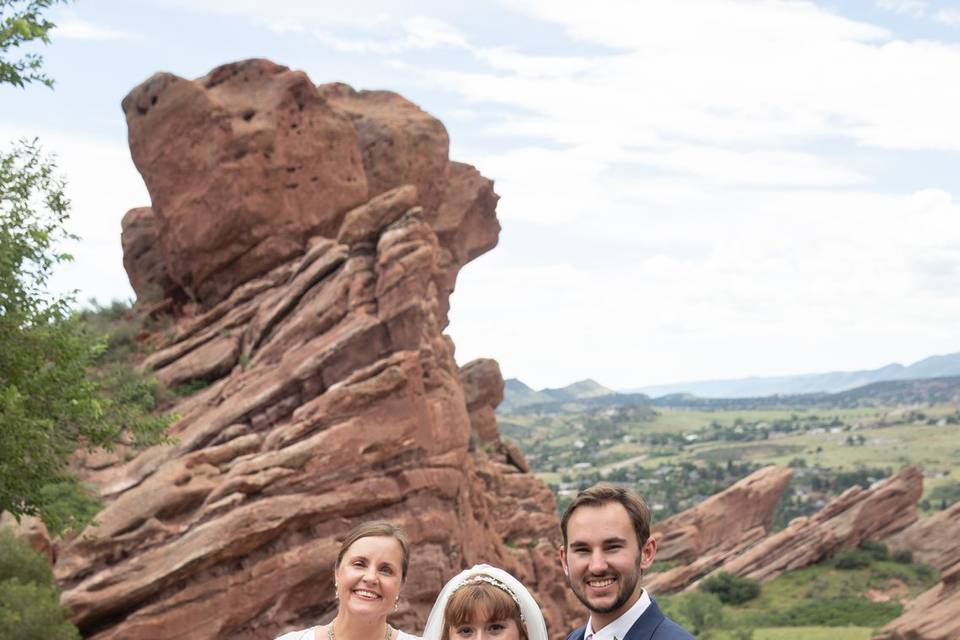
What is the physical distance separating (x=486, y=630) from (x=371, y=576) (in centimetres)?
83

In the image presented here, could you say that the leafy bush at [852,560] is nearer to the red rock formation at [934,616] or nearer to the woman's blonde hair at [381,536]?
the red rock formation at [934,616]

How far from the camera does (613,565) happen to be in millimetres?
4523

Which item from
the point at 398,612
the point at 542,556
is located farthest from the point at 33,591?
the point at 542,556

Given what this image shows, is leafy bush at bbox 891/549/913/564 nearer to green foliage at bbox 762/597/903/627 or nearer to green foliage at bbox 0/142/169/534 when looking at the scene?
green foliage at bbox 762/597/903/627

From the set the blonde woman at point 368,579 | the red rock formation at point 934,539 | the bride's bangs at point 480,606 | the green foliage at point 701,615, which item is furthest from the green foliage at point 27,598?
the red rock formation at point 934,539

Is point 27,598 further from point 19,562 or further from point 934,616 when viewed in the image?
point 934,616

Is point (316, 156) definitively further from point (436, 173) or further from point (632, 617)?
point (632, 617)

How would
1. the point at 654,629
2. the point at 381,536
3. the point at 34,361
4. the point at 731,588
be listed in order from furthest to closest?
the point at 731,588
the point at 34,361
the point at 381,536
the point at 654,629

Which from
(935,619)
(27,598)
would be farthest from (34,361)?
(935,619)

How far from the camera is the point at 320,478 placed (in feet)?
67.1

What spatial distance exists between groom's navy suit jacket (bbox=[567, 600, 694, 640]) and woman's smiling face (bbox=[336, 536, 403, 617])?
4.45 feet

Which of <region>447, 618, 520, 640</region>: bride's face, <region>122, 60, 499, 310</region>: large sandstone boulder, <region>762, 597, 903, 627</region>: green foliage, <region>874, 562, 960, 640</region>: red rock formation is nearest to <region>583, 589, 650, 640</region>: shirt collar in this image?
<region>447, 618, 520, 640</region>: bride's face

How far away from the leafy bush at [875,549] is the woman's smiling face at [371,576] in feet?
199

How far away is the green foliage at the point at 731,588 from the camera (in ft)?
179
